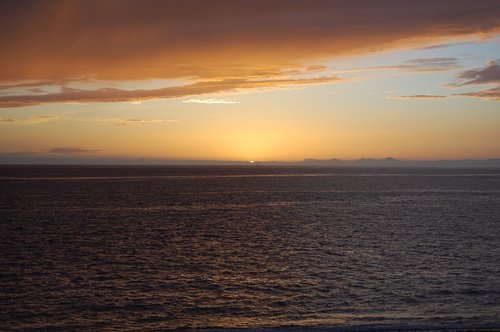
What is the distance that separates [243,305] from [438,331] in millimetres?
10215

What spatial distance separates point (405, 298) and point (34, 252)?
98.0 ft

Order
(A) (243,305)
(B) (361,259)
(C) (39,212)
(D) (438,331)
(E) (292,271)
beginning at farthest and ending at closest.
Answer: (C) (39,212), (B) (361,259), (E) (292,271), (A) (243,305), (D) (438,331)

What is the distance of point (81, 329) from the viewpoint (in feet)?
79.8

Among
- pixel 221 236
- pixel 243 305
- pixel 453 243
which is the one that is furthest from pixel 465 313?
pixel 221 236

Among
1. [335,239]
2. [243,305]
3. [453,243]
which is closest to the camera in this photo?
[243,305]

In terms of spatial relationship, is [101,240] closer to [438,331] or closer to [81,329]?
[81,329]

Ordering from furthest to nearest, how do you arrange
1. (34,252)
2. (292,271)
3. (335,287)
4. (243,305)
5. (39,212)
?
(39,212) → (34,252) → (292,271) → (335,287) → (243,305)

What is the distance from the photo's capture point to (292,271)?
3728cm

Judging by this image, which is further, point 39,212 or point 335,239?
point 39,212

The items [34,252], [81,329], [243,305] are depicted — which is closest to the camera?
[81,329]

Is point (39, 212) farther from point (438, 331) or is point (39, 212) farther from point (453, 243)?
point (438, 331)

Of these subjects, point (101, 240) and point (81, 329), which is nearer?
point (81, 329)

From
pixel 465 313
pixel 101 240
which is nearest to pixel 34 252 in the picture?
pixel 101 240

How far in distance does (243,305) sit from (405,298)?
860 centimetres
